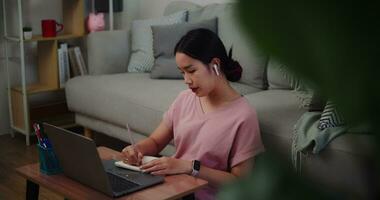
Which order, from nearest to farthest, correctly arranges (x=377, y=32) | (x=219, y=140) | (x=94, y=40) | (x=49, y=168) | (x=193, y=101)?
(x=377, y=32) → (x=49, y=168) → (x=219, y=140) → (x=193, y=101) → (x=94, y=40)

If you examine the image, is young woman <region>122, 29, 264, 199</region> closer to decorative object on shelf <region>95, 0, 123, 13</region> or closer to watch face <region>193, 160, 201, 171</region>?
watch face <region>193, 160, 201, 171</region>

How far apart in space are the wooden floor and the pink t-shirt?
105 centimetres

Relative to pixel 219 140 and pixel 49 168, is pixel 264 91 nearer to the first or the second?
pixel 219 140

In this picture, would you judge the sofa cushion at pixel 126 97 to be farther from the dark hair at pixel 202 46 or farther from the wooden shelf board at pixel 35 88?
the dark hair at pixel 202 46

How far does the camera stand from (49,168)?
1671 millimetres

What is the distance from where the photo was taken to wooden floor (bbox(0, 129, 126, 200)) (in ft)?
8.82

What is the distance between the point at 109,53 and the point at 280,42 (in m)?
3.24

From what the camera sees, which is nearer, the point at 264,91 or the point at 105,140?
the point at 264,91

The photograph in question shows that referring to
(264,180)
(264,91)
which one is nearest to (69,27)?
(264,91)

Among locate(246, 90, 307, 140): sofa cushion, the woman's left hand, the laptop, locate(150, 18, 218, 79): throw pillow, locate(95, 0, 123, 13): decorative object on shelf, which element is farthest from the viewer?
locate(95, 0, 123, 13): decorative object on shelf

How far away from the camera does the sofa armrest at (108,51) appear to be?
3.32 m

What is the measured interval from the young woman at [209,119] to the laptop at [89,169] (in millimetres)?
123

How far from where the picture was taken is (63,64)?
358 cm

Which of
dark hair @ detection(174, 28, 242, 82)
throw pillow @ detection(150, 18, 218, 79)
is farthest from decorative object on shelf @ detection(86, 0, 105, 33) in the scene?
dark hair @ detection(174, 28, 242, 82)
